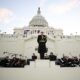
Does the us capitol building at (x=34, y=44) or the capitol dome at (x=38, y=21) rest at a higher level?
the capitol dome at (x=38, y=21)

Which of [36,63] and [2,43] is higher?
[2,43]

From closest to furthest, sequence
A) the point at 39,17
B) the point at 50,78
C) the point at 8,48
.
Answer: the point at 50,78
the point at 8,48
the point at 39,17

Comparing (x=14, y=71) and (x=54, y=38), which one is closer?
(x=14, y=71)

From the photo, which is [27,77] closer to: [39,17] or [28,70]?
[28,70]

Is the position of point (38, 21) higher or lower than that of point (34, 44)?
higher

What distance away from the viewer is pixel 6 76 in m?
11.1

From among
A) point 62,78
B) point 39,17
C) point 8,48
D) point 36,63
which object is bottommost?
point 62,78

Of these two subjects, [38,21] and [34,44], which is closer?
[34,44]

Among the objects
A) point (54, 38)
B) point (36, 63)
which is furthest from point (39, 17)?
point (36, 63)

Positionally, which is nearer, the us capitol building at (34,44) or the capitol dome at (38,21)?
the us capitol building at (34,44)

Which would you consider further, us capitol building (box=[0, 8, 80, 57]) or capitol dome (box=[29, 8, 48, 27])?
capitol dome (box=[29, 8, 48, 27])

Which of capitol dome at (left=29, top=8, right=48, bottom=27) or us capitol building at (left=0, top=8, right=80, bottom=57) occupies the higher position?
capitol dome at (left=29, top=8, right=48, bottom=27)

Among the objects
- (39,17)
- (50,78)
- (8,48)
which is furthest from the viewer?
(39,17)

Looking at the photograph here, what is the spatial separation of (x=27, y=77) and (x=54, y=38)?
2327 centimetres
